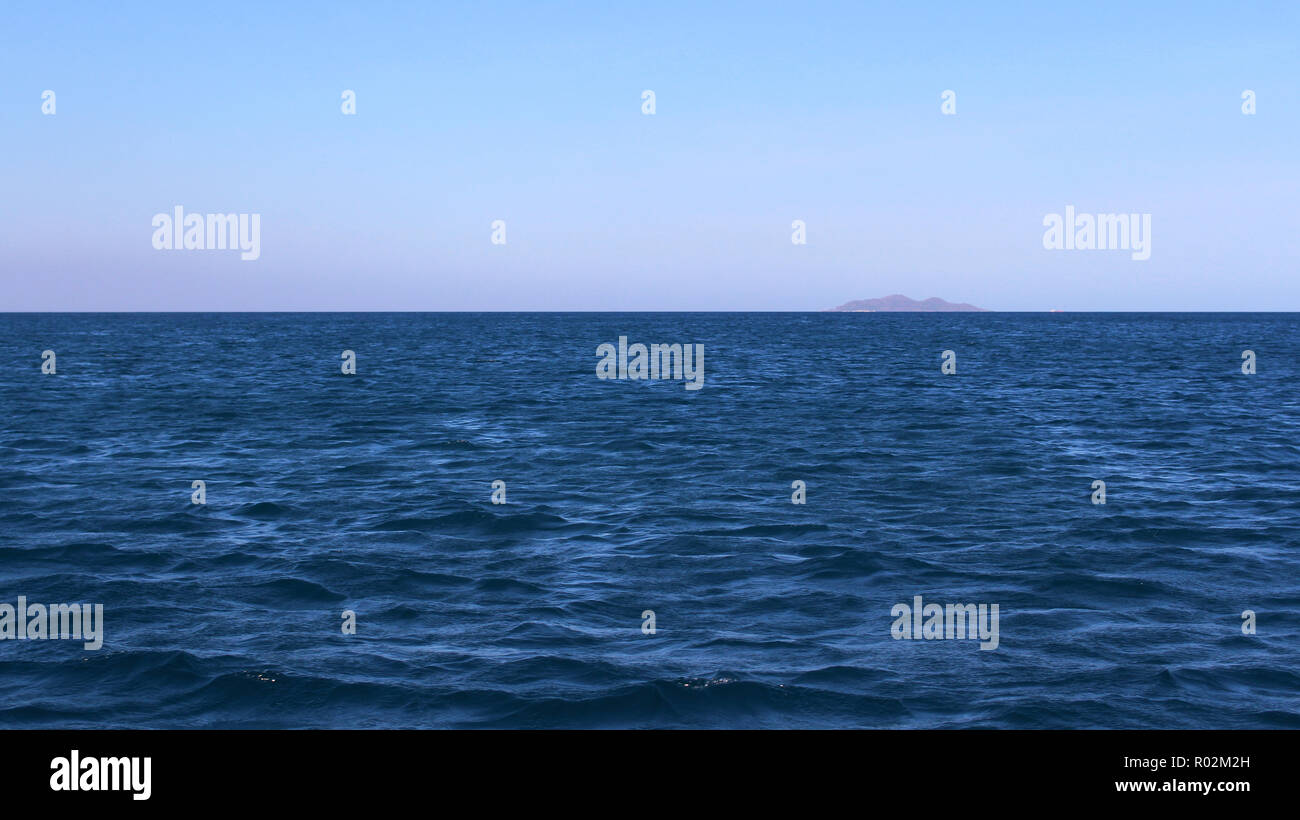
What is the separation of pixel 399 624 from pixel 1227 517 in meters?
16.3

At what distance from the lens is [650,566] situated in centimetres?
1644

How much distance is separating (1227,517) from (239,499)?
20.5 m

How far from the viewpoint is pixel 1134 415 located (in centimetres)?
3766

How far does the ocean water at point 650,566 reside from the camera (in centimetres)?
1095

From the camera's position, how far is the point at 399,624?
13.4 meters

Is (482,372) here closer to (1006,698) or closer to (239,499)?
(239,499)

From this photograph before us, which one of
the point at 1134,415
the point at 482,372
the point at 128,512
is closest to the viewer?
the point at 128,512

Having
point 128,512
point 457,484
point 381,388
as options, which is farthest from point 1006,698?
point 381,388

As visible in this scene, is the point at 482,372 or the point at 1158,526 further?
the point at 482,372

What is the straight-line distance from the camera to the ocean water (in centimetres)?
Answer: 1095
